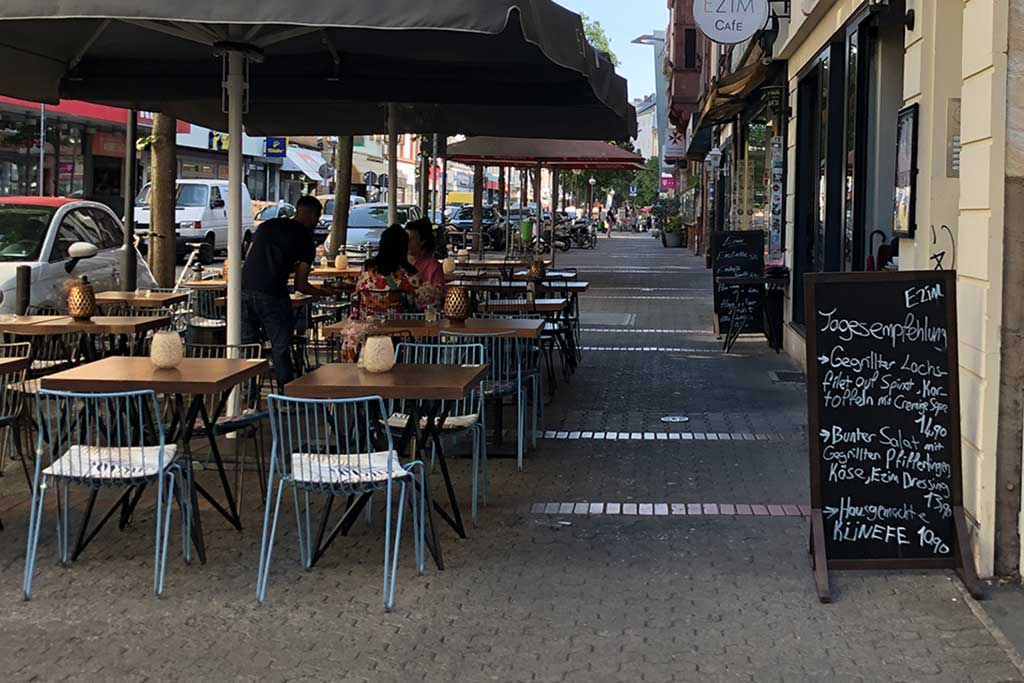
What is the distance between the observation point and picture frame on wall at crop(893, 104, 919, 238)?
7.55m

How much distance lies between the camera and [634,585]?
5.43 m

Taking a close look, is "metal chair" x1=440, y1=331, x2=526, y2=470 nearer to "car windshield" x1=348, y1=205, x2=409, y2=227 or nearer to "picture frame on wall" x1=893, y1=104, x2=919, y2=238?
"picture frame on wall" x1=893, y1=104, x2=919, y2=238

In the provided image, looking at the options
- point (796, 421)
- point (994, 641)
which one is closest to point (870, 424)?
point (994, 641)

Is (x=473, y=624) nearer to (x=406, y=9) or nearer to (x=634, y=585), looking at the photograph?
(x=634, y=585)

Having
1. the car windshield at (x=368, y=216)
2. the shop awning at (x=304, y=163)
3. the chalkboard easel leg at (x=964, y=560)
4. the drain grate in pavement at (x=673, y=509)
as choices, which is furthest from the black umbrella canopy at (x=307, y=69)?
the shop awning at (x=304, y=163)

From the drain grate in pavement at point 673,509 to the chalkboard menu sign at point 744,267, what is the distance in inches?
291

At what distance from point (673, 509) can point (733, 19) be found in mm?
7714

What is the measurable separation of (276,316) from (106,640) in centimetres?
443

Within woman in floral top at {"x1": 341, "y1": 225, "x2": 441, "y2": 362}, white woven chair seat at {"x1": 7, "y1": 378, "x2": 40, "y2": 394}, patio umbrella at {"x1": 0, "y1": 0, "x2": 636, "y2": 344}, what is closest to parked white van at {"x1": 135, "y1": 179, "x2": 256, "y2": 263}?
patio umbrella at {"x1": 0, "y1": 0, "x2": 636, "y2": 344}

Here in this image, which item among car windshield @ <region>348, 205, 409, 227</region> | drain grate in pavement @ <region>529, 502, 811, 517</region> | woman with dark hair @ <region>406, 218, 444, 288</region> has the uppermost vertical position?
car windshield @ <region>348, 205, 409, 227</region>

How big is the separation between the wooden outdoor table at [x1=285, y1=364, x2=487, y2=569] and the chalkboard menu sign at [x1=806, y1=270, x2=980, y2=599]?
1.65 m

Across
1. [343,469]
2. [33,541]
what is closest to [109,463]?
[33,541]

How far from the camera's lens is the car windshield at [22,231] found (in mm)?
11180

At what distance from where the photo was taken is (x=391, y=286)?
353 inches
